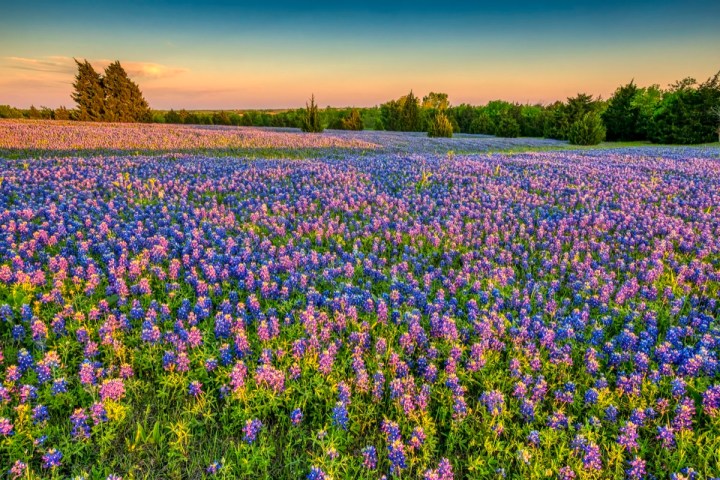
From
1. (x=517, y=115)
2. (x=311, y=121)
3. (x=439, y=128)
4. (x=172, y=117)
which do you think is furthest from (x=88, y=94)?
(x=517, y=115)

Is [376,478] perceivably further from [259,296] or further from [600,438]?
[259,296]

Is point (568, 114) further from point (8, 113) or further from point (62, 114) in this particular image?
point (8, 113)

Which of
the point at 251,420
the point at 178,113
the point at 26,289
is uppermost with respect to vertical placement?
the point at 178,113

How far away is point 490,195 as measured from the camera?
30.2ft

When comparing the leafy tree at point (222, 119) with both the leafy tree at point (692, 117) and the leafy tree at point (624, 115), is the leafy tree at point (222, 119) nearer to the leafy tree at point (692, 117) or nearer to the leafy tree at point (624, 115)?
the leafy tree at point (624, 115)

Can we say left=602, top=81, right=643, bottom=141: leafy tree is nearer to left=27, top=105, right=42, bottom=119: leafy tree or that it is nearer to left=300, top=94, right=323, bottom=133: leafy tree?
left=300, top=94, right=323, bottom=133: leafy tree

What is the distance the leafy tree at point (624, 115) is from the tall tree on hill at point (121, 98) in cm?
5790

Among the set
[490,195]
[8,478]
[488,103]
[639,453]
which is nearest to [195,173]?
[490,195]

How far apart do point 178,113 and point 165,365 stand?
70655 mm

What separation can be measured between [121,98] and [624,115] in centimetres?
6202

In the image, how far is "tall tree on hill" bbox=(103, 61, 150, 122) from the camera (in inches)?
2010

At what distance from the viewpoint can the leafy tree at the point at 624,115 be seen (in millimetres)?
43531

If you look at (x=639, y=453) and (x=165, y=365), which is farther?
(x=165, y=365)

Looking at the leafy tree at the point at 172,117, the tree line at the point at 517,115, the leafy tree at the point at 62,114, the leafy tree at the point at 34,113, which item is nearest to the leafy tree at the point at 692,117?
the tree line at the point at 517,115
